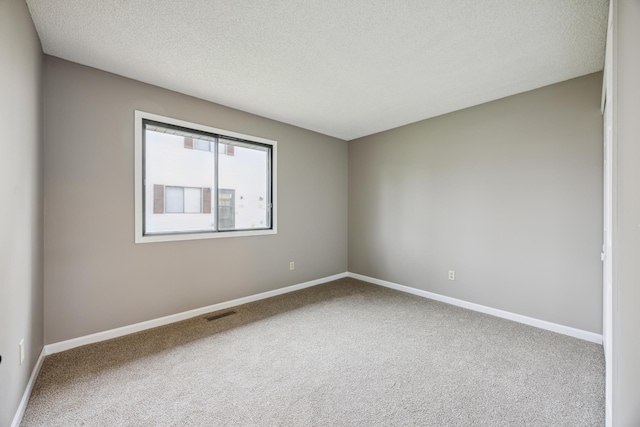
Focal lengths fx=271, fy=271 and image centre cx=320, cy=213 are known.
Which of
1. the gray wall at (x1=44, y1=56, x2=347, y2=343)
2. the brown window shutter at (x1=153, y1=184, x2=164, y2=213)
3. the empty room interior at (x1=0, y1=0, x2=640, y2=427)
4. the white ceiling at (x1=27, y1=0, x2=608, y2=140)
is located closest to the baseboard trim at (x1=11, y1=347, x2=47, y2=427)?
the empty room interior at (x1=0, y1=0, x2=640, y2=427)

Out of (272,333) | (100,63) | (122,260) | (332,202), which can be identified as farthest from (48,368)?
(332,202)

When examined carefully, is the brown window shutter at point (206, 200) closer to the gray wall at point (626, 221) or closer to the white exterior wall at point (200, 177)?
the white exterior wall at point (200, 177)

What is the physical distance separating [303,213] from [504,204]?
2.63 meters

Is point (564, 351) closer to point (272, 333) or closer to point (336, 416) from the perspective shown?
point (336, 416)

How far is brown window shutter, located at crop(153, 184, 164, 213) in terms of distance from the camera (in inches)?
115

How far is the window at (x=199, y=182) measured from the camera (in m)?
2.85

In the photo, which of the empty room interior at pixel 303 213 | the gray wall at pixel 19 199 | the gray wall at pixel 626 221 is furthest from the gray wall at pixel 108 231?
the gray wall at pixel 626 221

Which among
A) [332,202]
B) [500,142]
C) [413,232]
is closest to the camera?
[500,142]

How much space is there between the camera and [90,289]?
2.49 meters

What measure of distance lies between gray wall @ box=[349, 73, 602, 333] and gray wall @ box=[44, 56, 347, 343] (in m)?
2.23

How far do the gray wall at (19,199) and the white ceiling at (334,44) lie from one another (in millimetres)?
367

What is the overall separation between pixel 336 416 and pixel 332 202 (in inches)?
132

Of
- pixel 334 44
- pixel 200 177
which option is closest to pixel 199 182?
pixel 200 177

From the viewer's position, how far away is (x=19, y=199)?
5.52 feet
